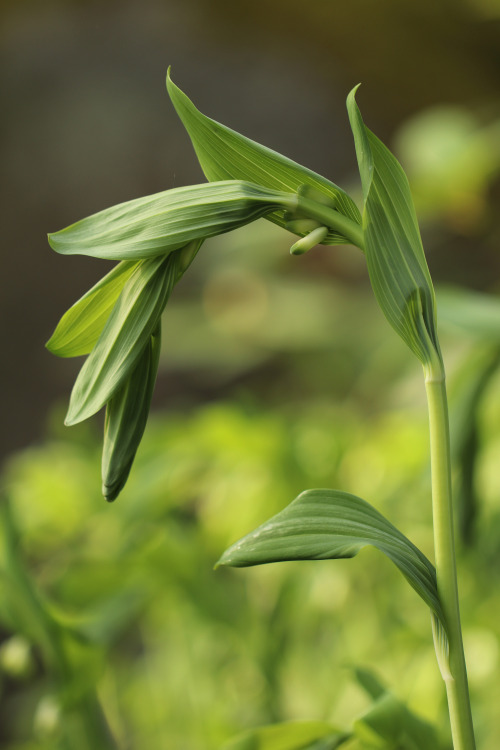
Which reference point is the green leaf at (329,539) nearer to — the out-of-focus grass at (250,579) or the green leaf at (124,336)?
the green leaf at (124,336)

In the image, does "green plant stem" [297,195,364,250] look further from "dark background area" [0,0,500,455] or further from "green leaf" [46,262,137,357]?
"dark background area" [0,0,500,455]

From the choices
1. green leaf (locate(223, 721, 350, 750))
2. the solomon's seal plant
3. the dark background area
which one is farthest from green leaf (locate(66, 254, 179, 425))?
the dark background area

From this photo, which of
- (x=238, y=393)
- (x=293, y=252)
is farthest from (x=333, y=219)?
(x=238, y=393)

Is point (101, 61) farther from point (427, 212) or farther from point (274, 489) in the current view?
point (274, 489)

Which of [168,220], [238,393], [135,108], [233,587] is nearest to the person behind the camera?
[168,220]

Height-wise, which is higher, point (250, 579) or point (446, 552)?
point (446, 552)

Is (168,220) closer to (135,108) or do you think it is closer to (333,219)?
(333,219)

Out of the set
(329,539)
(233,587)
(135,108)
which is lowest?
(233,587)
